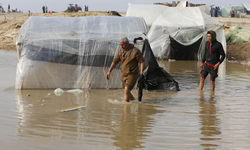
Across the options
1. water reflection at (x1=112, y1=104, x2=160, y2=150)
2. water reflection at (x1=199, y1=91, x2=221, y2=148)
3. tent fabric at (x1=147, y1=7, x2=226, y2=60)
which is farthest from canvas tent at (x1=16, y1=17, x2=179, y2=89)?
tent fabric at (x1=147, y1=7, x2=226, y2=60)

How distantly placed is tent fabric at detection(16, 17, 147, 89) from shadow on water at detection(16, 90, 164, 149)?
23.7 inches

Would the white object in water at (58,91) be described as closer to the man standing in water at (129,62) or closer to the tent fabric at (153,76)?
the man standing in water at (129,62)

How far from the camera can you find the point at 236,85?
29.4 feet

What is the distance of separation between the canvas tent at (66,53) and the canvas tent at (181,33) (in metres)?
7.20

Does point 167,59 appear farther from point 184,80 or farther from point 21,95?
point 21,95

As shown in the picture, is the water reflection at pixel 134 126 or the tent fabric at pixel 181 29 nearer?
the water reflection at pixel 134 126

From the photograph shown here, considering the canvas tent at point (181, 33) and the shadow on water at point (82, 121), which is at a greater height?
the canvas tent at point (181, 33)

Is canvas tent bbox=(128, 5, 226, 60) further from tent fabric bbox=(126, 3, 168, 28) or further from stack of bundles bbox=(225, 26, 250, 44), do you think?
stack of bundles bbox=(225, 26, 250, 44)

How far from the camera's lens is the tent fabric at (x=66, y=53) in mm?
7676

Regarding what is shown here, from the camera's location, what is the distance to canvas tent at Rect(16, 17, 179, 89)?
7676 mm

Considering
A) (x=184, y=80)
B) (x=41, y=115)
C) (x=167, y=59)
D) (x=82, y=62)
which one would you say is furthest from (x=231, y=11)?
(x=41, y=115)

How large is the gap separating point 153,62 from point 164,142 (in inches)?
159

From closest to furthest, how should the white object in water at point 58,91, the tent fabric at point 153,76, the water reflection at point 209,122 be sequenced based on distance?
the water reflection at point 209,122, the white object in water at point 58,91, the tent fabric at point 153,76

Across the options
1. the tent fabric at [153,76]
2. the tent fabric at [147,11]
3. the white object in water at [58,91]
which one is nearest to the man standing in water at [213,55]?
the tent fabric at [153,76]
